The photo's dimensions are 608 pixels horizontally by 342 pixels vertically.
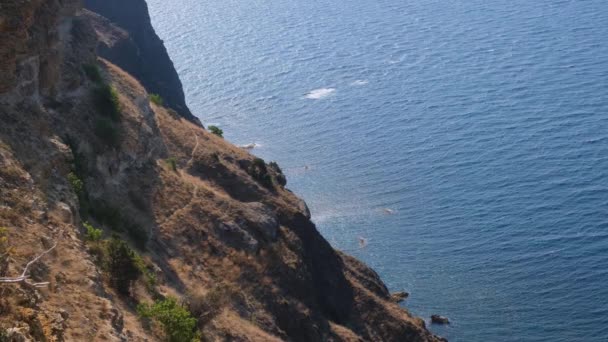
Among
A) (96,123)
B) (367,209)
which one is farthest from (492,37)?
(96,123)

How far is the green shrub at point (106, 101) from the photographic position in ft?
150

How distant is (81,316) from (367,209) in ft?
256

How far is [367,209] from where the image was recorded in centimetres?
9656

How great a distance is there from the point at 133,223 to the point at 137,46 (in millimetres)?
70598

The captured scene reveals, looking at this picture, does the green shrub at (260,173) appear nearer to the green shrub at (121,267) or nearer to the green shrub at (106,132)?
the green shrub at (106,132)

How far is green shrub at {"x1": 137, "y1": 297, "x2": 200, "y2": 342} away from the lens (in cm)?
2828

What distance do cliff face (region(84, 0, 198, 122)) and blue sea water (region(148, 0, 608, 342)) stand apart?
17.3 metres

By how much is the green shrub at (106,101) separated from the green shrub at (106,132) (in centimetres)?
141

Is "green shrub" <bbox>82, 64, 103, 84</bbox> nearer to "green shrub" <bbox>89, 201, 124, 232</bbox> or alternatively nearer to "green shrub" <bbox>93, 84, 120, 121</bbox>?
"green shrub" <bbox>93, 84, 120, 121</bbox>

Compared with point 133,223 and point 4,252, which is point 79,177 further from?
point 4,252

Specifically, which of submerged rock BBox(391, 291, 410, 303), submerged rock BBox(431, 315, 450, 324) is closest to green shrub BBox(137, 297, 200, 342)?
submerged rock BBox(431, 315, 450, 324)

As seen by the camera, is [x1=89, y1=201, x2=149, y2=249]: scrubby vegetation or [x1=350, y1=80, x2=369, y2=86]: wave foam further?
[x1=350, y1=80, x2=369, y2=86]: wave foam

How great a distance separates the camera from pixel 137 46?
108 m

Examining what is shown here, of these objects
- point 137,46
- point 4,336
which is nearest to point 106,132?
point 4,336
